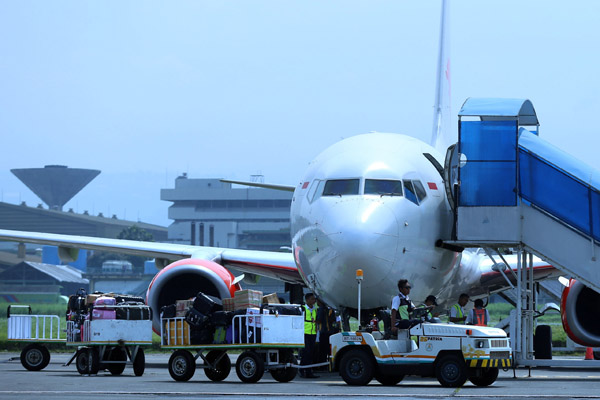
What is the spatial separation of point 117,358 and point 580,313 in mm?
8001

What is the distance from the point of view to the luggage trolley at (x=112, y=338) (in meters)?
17.5

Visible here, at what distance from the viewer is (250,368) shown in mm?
15281

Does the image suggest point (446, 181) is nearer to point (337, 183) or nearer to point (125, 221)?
point (337, 183)

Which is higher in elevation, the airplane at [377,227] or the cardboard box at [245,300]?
the airplane at [377,227]

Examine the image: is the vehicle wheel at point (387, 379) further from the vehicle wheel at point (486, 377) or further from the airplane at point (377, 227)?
the airplane at point (377, 227)

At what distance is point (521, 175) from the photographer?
17188 millimetres

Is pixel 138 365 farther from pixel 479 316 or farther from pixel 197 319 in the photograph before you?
pixel 479 316

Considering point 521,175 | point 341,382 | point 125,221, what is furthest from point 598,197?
point 125,221

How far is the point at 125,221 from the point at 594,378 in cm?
14651

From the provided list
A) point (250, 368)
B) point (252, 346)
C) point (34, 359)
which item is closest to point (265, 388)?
point (250, 368)

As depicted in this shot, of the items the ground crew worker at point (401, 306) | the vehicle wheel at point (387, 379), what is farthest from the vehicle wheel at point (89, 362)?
the ground crew worker at point (401, 306)

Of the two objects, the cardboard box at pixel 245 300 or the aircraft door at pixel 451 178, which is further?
the aircraft door at pixel 451 178

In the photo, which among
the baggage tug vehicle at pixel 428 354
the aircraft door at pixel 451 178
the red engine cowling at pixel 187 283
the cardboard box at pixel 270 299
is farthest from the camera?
the red engine cowling at pixel 187 283

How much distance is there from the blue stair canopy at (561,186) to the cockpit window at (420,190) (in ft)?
5.04
